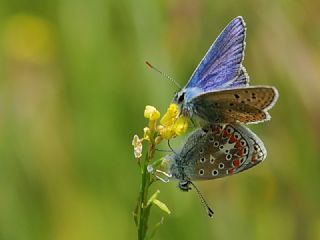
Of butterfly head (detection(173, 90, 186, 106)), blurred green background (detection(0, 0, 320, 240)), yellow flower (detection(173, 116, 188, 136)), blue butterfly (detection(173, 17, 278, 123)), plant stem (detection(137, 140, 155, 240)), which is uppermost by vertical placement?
blue butterfly (detection(173, 17, 278, 123))

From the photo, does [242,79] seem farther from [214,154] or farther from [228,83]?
[214,154]


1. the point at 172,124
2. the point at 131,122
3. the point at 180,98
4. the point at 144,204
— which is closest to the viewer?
the point at 144,204

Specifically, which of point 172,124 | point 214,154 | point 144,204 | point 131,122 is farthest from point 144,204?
point 131,122

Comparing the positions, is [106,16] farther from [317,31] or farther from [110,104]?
[317,31]

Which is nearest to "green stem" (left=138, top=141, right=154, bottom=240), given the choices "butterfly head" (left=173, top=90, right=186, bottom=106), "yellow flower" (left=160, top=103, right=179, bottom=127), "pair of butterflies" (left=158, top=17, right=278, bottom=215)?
"yellow flower" (left=160, top=103, right=179, bottom=127)

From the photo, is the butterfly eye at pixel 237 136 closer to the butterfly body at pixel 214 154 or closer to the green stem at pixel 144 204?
the butterfly body at pixel 214 154

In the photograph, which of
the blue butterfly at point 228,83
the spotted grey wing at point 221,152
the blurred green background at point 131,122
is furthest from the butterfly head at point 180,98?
the blurred green background at point 131,122

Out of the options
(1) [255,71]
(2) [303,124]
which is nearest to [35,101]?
(1) [255,71]

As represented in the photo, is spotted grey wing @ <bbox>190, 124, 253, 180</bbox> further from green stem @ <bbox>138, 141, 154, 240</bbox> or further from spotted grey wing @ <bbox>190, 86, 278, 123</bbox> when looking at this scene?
green stem @ <bbox>138, 141, 154, 240</bbox>
